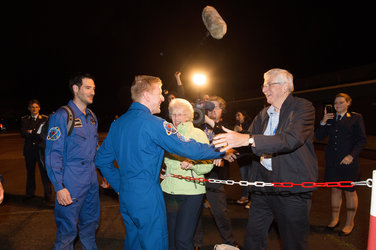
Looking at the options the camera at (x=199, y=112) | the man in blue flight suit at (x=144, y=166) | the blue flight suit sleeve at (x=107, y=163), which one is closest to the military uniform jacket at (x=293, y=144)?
the man in blue flight suit at (x=144, y=166)

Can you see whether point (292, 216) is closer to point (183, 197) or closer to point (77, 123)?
point (183, 197)

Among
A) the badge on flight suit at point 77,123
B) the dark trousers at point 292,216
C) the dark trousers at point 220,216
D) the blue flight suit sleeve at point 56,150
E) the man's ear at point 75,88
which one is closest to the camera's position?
the dark trousers at point 292,216

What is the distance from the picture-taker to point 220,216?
11.0ft

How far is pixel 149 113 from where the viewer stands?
2.23m

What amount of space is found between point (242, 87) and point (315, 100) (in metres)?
15.5

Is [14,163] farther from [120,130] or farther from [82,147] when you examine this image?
[120,130]

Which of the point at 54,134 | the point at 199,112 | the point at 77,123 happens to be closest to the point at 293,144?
the point at 199,112

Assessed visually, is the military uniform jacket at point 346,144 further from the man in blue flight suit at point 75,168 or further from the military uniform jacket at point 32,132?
the military uniform jacket at point 32,132

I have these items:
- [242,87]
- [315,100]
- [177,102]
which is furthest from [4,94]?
[177,102]

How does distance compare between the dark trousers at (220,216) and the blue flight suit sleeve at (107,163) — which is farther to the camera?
the dark trousers at (220,216)

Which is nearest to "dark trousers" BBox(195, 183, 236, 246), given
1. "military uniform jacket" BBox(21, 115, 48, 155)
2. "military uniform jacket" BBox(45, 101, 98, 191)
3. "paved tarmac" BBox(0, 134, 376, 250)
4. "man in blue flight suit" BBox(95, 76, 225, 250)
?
"paved tarmac" BBox(0, 134, 376, 250)

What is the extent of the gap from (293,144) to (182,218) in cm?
138

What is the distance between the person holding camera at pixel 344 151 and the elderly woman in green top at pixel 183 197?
99.8 inches

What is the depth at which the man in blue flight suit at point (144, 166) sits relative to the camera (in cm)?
203
